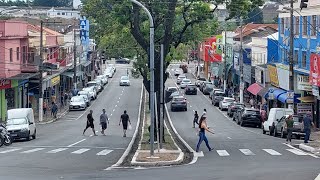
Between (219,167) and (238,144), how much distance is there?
12938 mm

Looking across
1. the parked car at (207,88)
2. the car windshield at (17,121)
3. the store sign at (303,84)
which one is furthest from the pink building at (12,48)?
the parked car at (207,88)

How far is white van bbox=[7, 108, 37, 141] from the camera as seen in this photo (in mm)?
42188

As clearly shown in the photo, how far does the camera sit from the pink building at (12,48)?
62031 mm

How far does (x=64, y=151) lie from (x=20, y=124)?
10776 millimetres

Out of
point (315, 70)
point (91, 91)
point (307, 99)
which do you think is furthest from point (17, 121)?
point (91, 91)

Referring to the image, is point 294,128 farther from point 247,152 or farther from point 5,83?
point 5,83

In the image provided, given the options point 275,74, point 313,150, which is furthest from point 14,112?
point 275,74

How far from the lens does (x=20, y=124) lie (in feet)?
141

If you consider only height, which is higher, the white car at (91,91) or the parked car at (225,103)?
the white car at (91,91)

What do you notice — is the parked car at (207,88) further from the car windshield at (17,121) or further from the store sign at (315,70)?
the car windshield at (17,121)

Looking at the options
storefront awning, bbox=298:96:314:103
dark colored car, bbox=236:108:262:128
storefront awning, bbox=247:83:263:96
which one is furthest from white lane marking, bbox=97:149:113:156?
storefront awning, bbox=247:83:263:96

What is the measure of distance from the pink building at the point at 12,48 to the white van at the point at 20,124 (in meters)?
16.3

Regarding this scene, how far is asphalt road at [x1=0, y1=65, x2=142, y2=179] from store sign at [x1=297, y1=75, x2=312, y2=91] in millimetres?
12550

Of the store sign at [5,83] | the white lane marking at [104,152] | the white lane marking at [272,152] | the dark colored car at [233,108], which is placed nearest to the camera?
the white lane marking at [272,152]
